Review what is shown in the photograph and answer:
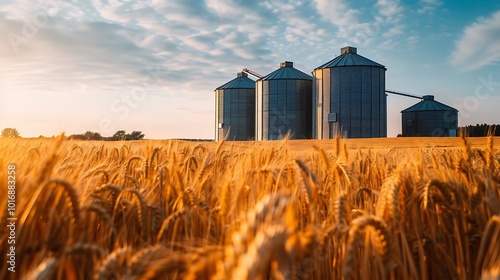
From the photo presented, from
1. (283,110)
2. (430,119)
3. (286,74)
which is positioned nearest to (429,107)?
(430,119)

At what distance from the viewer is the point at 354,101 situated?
27875mm

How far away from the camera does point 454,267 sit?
1351 mm

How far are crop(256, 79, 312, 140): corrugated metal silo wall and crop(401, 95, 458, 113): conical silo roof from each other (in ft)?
33.1

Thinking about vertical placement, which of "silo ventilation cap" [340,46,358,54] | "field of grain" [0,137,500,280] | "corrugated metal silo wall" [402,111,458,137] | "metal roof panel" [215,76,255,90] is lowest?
"field of grain" [0,137,500,280]

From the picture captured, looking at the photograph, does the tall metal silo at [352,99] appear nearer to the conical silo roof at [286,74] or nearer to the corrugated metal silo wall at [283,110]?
the corrugated metal silo wall at [283,110]

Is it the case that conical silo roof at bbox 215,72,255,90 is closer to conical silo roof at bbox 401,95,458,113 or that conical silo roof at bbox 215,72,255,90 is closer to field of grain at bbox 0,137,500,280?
conical silo roof at bbox 401,95,458,113

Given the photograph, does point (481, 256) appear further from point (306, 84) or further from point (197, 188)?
point (306, 84)

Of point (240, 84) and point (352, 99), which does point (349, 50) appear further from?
point (240, 84)

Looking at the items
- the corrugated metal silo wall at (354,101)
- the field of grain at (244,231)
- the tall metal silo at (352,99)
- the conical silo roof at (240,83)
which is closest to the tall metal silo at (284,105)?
the tall metal silo at (352,99)

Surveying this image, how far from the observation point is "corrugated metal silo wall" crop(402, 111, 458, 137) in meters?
33.8

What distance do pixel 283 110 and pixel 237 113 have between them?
5286mm

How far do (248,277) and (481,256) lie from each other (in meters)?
1.01

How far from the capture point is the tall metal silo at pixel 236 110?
34.3m

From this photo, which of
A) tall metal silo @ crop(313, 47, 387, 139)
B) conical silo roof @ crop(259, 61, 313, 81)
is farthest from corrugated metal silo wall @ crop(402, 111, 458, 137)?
conical silo roof @ crop(259, 61, 313, 81)
